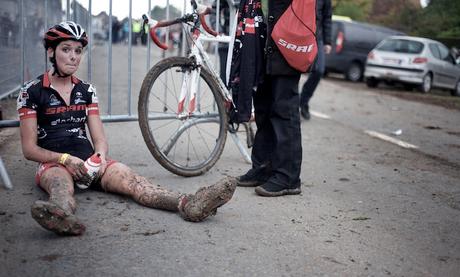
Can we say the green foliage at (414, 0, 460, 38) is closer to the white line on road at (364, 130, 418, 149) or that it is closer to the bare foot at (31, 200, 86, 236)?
the white line on road at (364, 130, 418, 149)

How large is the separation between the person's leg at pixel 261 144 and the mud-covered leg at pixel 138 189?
1.01 metres

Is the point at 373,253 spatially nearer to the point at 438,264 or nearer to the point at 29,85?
the point at 438,264

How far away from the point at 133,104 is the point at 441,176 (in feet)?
14.2

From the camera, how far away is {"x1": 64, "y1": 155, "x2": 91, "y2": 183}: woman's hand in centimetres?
371

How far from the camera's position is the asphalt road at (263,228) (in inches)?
115

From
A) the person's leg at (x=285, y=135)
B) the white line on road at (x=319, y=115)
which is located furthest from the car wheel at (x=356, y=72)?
the person's leg at (x=285, y=135)

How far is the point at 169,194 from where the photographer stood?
3.68m

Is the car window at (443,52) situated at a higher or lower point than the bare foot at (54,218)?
higher

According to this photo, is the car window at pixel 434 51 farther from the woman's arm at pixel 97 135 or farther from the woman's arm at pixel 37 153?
the woman's arm at pixel 37 153

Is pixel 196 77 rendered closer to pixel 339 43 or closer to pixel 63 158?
pixel 63 158

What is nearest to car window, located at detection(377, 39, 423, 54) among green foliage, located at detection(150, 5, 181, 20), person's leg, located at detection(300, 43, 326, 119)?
person's leg, located at detection(300, 43, 326, 119)

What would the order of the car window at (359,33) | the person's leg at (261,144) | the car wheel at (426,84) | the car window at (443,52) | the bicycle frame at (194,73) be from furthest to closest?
the car window at (359,33) → the car window at (443,52) → the car wheel at (426,84) → the bicycle frame at (194,73) → the person's leg at (261,144)

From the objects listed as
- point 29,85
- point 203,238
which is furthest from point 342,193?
point 29,85

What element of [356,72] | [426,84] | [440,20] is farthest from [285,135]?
[440,20]
